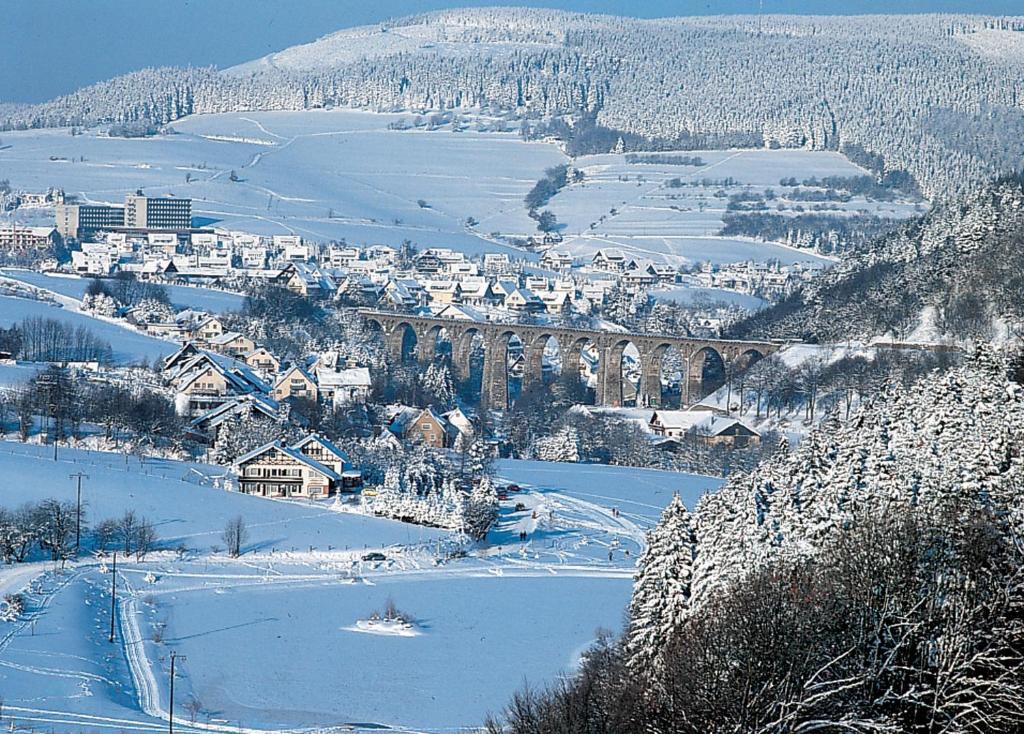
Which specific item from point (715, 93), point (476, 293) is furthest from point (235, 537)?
point (715, 93)

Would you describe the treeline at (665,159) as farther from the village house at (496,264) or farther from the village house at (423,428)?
the village house at (423,428)

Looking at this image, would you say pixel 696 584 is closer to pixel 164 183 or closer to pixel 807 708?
pixel 807 708

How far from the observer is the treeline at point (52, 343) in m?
49.6

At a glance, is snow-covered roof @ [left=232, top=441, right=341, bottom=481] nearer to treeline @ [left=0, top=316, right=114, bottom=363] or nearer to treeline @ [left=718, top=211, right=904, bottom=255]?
treeline @ [left=0, top=316, right=114, bottom=363]

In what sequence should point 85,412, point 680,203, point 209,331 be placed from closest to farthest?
point 85,412 → point 209,331 → point 680,203

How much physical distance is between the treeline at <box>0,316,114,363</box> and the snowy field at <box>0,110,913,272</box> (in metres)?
48.7

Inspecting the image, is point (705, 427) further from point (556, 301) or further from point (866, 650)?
point (866, 650)

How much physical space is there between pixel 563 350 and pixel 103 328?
16949 mm

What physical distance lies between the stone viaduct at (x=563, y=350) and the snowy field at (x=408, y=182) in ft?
122

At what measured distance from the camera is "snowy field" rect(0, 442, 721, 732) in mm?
19172

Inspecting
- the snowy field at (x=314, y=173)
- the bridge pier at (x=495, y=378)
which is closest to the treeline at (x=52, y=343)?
the bridge pier at (x=495, y=378)

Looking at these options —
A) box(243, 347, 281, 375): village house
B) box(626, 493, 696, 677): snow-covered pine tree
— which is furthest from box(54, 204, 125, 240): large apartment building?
box(626, 493, 696, 677): snow-covered pine tree

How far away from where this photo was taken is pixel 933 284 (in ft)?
160

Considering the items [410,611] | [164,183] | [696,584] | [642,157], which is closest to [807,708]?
[696,584]
